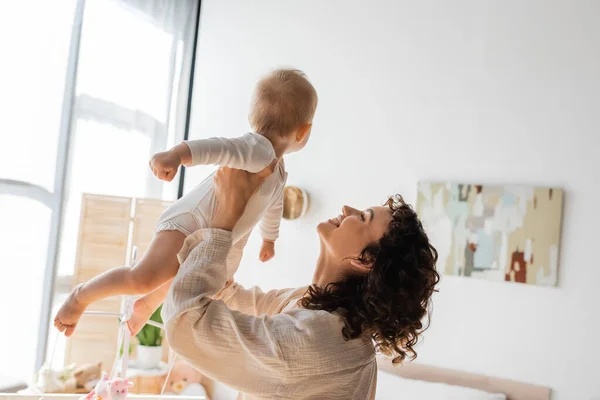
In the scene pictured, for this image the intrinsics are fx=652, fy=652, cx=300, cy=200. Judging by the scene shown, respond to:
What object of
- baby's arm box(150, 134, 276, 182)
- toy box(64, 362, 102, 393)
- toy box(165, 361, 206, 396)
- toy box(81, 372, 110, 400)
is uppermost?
baby's arm box(150, 134, 276, 182)

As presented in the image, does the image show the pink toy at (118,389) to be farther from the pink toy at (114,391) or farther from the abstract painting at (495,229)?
the abstract painting at (495,229)

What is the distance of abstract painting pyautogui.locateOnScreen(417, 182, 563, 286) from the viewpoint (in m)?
3.15

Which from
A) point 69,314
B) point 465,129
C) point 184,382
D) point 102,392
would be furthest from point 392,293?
point 184,382

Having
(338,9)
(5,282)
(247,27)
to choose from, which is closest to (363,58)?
(338,9)

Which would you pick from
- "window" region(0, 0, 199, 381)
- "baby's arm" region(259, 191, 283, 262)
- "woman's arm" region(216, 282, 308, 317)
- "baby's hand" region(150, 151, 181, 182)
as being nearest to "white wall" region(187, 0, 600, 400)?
"window" region(0, 0, 199, 381)

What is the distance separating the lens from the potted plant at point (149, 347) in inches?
151

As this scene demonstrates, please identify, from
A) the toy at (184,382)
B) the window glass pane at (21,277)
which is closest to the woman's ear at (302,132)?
the window glass pane at (21,277)

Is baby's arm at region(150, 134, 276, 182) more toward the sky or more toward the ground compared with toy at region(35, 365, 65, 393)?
more toward the sky

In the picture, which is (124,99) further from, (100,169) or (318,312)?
(318,312)

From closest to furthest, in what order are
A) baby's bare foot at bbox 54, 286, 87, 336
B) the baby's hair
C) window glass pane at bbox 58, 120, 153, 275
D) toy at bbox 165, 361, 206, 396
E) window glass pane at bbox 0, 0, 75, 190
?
baby's bare foot at bbox 54, 286, 87, 336 < the baby's hair < window glass pane at bbox 0, 0, 75, 190 < window glass pane at bbox 58, 120, 153, 275 < toy at bbox 165, 361, 206, 396

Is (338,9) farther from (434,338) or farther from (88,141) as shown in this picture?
(434,338)

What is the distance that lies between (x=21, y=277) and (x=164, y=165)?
7.78 feet

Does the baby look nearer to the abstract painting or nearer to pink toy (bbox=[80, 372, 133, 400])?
pink toy (bbox=[80, 372, 133, 400])

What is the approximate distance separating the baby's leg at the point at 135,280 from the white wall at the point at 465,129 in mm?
2114
